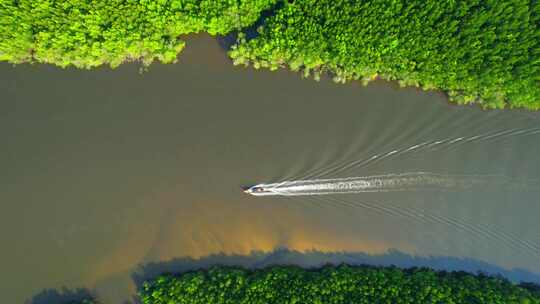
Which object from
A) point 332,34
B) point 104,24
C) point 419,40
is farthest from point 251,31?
point 419,40

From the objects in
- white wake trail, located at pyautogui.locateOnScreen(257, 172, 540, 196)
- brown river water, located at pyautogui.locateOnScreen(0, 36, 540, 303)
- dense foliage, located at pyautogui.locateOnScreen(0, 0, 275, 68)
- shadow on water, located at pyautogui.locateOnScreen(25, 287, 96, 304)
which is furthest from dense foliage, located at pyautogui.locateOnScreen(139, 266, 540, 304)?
dense foliage, located at pyautogui.locateOnScreen(0, 0, 275, 68)

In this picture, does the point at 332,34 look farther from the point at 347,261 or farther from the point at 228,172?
the point at 347,261

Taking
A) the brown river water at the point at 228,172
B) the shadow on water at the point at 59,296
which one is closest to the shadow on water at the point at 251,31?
the brown river water at the point at 228,172

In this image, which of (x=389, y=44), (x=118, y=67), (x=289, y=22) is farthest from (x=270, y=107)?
(x=118, y=67)

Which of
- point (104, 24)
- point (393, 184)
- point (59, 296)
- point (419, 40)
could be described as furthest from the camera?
point (393, 184)

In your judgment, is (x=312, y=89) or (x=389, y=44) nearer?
(x=389, y=44)

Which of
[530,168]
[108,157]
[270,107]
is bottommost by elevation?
[530,168]

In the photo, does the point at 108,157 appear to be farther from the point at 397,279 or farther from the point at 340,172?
the point at 397,279

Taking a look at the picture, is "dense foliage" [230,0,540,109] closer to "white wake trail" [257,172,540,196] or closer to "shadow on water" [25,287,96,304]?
"white wake trail" [257,172,540,196]
